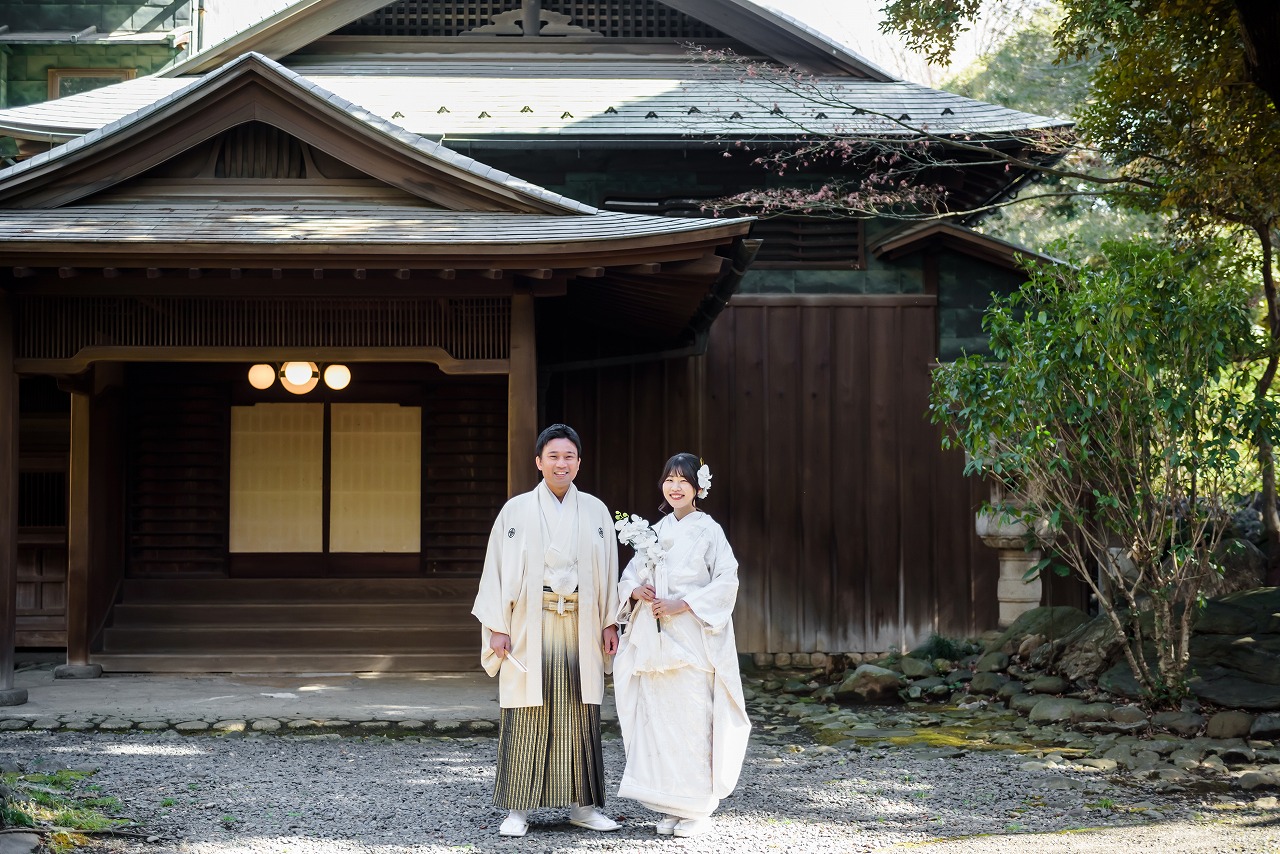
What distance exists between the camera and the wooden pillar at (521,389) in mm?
8078

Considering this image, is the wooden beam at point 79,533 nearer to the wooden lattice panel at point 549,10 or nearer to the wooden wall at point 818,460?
the wooden wall at point 818,460

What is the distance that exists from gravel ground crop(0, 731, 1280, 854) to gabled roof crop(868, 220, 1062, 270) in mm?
4644

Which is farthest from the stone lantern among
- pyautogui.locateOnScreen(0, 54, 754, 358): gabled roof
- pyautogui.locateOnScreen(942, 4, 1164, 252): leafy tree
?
pyautogui.locateOnScreen(942, 4, 1164, 252): leafy tree

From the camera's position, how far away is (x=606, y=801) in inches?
237

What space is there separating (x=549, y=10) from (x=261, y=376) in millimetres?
4979

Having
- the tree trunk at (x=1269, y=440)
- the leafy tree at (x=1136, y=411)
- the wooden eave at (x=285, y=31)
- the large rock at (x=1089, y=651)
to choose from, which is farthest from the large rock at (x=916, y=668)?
the wooden eave at (x=285, y=31)

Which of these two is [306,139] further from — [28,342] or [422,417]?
[422,417]

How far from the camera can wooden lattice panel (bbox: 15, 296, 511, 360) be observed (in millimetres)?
8094

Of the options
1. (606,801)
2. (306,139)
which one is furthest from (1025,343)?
(306,139)

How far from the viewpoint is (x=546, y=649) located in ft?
17.9

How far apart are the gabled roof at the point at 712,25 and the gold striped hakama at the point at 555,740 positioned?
8.08 meters

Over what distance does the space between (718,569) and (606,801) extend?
1432 millimetres

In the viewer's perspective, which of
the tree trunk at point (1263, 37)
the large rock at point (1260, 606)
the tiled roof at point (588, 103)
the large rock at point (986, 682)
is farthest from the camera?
the tiled roof at point (588, 103)

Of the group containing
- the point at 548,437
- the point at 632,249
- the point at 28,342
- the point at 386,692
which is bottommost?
the point at 386,692
